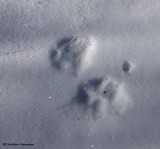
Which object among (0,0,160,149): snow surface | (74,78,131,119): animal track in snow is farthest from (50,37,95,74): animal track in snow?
(74,78,131,119): animal track in snow

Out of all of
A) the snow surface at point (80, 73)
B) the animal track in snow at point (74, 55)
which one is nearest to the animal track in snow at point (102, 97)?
the snow surface at point (80, 73)

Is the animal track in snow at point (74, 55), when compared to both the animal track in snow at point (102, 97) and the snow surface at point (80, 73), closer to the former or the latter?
the snow surface at point (80, 73)

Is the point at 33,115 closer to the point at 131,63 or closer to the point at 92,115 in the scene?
the point at 92,115

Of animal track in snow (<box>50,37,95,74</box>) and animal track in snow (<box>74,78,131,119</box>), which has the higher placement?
animal track in snow (<box>50,37,95,74</box>)

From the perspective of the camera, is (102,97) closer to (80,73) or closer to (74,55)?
(80,73)

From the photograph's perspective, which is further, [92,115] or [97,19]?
[97,19]

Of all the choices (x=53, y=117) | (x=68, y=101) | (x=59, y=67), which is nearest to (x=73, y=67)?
(x=59, y=67)

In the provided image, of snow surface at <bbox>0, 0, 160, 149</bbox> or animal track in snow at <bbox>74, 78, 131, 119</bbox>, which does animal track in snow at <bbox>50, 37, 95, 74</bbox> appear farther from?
animal track in snow at <bbox>74, 78, 131, 119</bbox>

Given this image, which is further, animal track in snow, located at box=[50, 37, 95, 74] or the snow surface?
animal track in snow, located at box=[50, 37, 95, 74]

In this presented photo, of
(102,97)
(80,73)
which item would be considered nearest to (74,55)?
(80,73)
